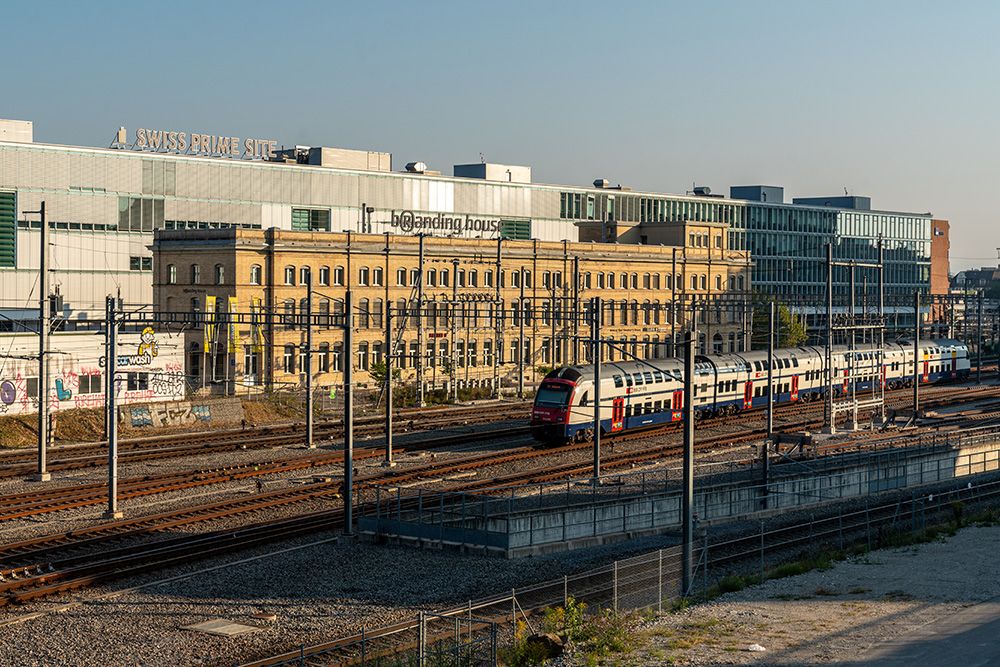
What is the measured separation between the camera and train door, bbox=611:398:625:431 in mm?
54906

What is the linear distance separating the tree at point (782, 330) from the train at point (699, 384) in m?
13.0

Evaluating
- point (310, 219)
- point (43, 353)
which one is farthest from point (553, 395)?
point (310, 219)

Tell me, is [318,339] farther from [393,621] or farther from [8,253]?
[393,621]

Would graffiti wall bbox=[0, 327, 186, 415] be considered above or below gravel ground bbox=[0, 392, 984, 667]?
above

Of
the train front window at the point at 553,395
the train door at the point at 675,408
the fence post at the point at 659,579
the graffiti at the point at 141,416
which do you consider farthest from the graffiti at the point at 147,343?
the fence post at the point at 659,579

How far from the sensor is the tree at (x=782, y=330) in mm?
97750

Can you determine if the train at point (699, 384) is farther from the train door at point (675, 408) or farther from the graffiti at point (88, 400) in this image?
the graffiti at point (88, 400)

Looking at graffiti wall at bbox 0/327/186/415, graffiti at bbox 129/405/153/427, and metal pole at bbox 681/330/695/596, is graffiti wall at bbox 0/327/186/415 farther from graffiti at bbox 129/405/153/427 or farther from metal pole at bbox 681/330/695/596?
metal pole at bbox 681/330/695/596

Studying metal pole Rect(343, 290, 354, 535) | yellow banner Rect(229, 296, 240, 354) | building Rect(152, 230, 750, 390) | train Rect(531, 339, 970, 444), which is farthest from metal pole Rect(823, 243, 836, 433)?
yellow banner Rect(229, 296, 240, 354)

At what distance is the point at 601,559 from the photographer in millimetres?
32188

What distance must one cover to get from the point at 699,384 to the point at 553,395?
1139cm

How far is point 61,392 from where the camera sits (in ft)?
183

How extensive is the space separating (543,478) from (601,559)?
40.7 ft

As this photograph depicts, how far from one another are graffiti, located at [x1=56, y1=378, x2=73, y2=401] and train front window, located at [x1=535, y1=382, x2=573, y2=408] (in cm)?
2188
